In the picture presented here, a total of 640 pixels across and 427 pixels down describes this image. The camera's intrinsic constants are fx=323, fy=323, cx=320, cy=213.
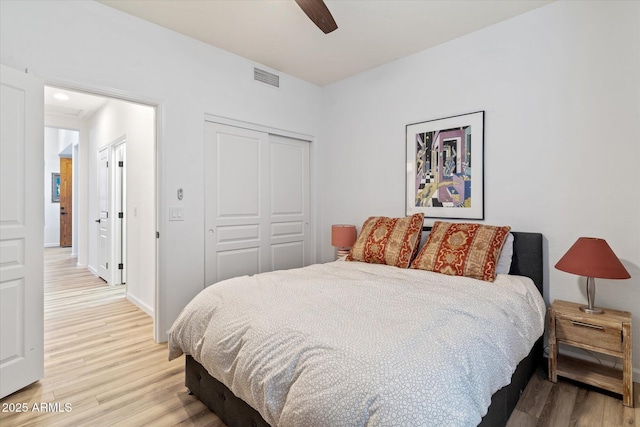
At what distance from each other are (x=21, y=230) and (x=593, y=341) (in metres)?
3.65

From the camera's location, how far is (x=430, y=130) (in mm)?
3109

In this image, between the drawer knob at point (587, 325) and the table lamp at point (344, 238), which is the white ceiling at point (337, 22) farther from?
the drawer knob at point (587, 325)

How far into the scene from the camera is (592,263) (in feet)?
6.55

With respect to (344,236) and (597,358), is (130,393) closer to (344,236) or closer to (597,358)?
(344,236)

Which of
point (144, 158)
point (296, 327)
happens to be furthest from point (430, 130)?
point (144, 158)

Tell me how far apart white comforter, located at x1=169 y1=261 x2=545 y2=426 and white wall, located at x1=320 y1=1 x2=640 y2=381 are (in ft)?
2.21

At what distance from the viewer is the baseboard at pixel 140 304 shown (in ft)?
11.4

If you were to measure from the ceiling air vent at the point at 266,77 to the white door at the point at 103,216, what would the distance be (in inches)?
113

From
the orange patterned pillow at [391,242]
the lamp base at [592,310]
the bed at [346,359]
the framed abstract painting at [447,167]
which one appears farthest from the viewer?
the framed abstract painting at [447,167]

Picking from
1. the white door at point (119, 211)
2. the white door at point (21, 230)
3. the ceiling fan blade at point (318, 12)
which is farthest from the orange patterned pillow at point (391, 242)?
the white door at point (119, 211)

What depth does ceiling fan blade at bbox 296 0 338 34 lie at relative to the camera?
1.92 meters

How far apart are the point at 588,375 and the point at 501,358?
4.04 feet

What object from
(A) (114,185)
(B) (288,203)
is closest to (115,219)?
(A) (114,185)

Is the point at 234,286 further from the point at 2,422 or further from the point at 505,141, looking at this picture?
the point at 505,141
